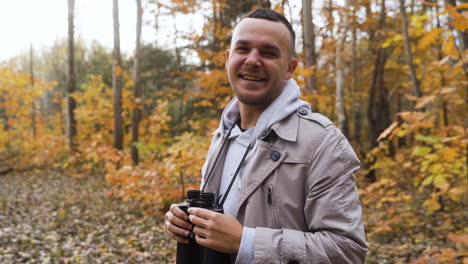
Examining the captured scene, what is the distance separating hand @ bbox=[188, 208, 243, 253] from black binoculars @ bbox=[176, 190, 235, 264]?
0.19 ft

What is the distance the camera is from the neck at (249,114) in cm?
174

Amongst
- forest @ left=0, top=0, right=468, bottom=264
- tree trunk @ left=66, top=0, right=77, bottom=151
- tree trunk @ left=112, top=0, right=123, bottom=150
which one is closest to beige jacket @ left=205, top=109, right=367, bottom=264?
forest @ left=0, top=0, right=468, bottom=264

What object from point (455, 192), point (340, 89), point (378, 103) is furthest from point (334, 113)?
point (455, 192)

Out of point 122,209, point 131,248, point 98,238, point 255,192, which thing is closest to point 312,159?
point 255,192

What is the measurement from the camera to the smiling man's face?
1.56 metres

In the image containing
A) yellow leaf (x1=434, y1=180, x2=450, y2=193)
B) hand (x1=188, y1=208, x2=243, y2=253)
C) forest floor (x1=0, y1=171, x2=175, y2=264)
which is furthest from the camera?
forest floor (x1=0, y1=171, x2=175, y2=264)

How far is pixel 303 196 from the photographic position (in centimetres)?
139

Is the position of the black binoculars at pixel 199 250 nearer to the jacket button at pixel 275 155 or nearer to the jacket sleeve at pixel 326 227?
the jacket sleeve at pixel 326 227

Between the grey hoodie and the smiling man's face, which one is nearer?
the grey hoodie

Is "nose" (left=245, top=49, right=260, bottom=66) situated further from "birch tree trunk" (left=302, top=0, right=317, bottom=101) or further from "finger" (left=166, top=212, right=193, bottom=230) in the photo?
"birch tree trunk" (left=302, top=0, right=317, bottom=101)

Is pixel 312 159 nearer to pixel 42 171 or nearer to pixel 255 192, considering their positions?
A: pixel 255 192

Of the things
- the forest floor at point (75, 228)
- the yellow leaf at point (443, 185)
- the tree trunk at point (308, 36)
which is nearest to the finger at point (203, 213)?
the tree trunk at point (308, 36)

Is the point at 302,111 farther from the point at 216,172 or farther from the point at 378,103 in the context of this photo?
the point at 378,103

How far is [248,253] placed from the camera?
130cm
